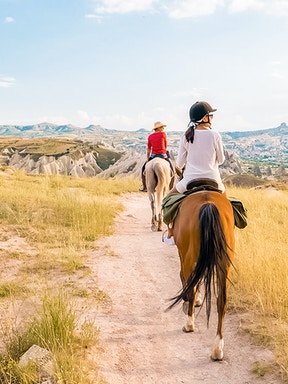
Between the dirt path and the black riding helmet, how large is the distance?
2963 mm

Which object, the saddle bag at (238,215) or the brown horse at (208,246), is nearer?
the brown horse at (208,246)

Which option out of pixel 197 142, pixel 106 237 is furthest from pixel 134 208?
pixel 197 142

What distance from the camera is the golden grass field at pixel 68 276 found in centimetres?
492

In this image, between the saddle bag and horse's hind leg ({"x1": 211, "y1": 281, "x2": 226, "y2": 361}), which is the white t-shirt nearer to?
the saddle bag

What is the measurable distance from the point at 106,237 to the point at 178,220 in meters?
6.01

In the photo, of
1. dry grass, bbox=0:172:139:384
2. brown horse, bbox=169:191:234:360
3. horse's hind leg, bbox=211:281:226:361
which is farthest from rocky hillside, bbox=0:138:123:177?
horse's hind leg, bbox=211:281:226:361

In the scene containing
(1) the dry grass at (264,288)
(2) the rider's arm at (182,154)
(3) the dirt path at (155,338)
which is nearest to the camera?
(3) the dirt path at (155,338)

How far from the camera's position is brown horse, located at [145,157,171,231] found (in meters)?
12.7

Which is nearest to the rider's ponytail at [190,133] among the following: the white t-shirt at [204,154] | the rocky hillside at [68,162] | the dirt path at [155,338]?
the white t-shirt at [204,154]

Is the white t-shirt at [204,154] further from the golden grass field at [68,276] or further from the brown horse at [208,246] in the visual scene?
the golden grass field at [68,276]

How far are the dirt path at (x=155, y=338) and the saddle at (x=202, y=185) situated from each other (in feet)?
6.34

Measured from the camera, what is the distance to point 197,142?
6125mm

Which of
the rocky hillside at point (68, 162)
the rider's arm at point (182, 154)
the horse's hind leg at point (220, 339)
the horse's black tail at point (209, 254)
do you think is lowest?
the rocky hillside at point (68, 162)

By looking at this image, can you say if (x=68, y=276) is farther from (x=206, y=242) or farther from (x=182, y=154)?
(x=206, y=242)
